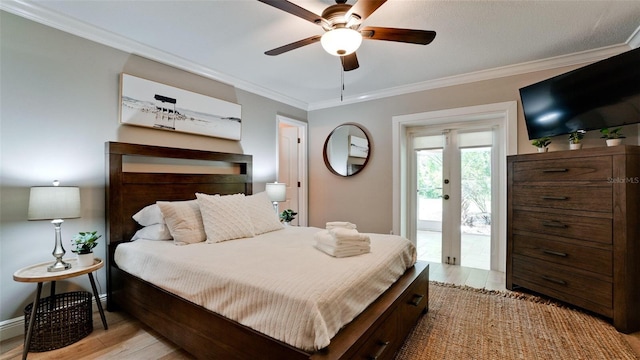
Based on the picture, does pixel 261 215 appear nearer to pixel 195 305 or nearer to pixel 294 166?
pixel 195 305

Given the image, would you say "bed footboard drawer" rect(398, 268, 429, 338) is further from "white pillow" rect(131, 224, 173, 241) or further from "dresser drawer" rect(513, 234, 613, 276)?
"white pillow" rect(131, 224, 173, 241)

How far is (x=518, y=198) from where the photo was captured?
9.22 ft

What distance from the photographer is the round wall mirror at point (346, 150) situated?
4.20 meters

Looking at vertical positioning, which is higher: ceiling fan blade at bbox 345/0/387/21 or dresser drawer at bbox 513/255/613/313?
ceiling fan blade at bbox 345/0/387/21

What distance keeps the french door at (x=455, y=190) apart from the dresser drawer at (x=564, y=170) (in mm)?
834

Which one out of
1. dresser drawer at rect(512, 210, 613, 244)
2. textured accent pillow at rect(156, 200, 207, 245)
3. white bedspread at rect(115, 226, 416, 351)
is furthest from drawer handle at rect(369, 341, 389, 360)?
dresser drawer at rect(512, 210, 613, 244)

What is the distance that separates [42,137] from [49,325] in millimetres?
1383

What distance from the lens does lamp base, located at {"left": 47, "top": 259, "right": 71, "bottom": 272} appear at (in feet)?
6.29

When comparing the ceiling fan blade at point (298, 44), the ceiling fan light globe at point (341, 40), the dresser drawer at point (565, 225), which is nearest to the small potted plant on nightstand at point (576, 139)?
the dresser drawer at point (565, 225)

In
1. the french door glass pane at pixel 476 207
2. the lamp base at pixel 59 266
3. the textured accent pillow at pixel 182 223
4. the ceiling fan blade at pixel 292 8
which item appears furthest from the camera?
the french door glass pane at pixel 476 207

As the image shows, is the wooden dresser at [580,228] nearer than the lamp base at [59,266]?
No

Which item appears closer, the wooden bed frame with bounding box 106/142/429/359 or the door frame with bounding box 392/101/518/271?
the wooden bed frame with bounding box 106/142/429/359

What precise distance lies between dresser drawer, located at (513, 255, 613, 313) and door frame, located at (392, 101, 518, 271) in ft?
2.13

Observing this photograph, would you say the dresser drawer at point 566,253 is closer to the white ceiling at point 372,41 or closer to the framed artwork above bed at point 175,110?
the white ceiling at point 372,41
